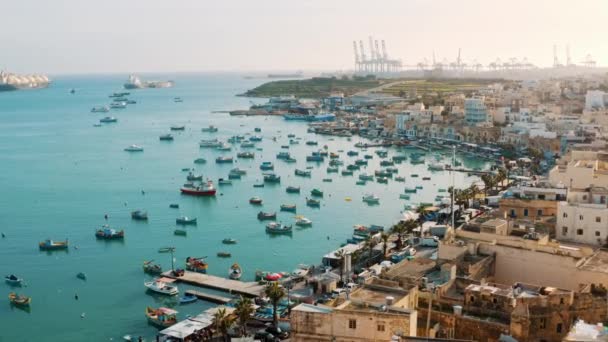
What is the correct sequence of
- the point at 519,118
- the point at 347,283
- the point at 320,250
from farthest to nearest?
the point at 519,118 → the point at 320,250 → the point at 347,283

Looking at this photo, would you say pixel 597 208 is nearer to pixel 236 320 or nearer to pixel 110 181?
pixel 236 320

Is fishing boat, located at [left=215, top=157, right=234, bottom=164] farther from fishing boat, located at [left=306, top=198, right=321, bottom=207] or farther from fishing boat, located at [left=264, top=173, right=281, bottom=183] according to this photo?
fishing boat, located at [left=306, top=198, right=321, bottom=207]

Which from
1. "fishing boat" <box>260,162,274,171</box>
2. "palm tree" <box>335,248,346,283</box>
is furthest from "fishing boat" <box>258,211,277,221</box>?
"fishing boat" <box>260,162,274,171</box>

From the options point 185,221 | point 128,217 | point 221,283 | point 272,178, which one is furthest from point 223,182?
point 221,283

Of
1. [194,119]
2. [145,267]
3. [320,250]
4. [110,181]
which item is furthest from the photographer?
[194,119]

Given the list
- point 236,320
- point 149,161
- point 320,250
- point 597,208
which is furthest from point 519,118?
point 236,320

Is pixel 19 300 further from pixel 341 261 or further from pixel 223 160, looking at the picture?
pixel 223 160

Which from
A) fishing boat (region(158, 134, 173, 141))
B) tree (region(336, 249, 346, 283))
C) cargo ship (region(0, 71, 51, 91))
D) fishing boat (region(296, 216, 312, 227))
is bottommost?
fishing boat (region(296, 216, 312, 227))
